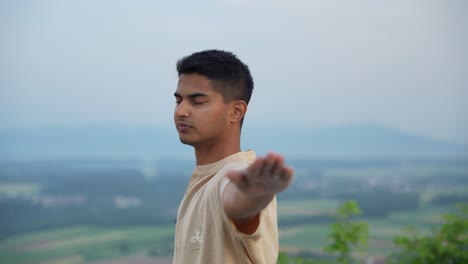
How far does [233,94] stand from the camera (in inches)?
65.6

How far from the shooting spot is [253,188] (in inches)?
47.7

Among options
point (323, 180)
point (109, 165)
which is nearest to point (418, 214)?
point (323, 180)

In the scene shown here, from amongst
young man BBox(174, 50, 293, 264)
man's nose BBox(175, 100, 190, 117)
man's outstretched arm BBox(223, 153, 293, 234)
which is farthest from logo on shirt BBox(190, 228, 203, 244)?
man's nose BBox(175, 100, 190, 117)

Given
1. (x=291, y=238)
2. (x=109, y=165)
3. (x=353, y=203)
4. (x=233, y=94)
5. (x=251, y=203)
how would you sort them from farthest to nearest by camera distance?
(x=109, y=165) → (x=291, y=238) → (x=353, y=203) → (x=233, y=94) → (x=251, y=203)

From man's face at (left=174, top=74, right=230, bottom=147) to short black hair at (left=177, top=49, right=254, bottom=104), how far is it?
0.06 feet

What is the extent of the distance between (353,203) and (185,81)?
78.0 inches

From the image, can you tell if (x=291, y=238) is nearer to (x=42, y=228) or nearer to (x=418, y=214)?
(x=418, y=214)

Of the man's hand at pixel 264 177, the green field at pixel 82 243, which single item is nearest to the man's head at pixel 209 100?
the man's hand at pixel 264 177

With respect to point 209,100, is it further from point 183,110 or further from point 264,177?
point 264,177

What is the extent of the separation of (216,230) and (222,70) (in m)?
0.39

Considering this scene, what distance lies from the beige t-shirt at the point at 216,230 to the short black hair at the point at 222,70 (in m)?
0.15

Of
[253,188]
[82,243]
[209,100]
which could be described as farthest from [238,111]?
[82,243]

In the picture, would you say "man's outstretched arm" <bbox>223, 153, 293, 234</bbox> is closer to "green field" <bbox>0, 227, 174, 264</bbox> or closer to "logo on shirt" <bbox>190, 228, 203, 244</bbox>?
"logo on shirt" <bbox>190, 228, 203, 244</bbox>

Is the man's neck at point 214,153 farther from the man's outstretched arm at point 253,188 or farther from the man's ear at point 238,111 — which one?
the man's outstretched arm at point 253,188
